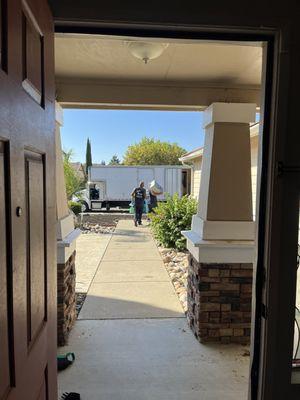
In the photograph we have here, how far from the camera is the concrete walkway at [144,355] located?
2.56 meters

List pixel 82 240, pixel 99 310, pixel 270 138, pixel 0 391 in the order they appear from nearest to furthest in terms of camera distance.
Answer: pixel 0 391
pixel 270 138
pixel 99 310
pixel 82 240

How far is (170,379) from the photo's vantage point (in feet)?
8.88

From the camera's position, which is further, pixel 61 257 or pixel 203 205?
pixel 203 205

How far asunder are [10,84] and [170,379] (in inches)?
104

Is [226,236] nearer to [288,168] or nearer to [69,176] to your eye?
[288,168]

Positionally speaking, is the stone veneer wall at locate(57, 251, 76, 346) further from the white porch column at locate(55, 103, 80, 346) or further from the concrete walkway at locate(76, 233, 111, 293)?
the concrete walkway at locate(76, 233, 111, 293)

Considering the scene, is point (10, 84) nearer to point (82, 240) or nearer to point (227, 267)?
point (227, 267)

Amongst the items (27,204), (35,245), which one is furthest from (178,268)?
(27,204)

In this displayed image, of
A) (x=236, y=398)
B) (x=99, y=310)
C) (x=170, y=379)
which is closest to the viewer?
(x=236, y=398)

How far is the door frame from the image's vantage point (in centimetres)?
142

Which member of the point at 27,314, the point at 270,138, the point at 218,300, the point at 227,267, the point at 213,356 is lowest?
the point at 213,356

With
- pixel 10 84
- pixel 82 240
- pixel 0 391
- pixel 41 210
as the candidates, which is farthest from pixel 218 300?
pixel 82 240

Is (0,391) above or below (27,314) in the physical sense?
below

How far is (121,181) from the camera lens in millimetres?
18328
